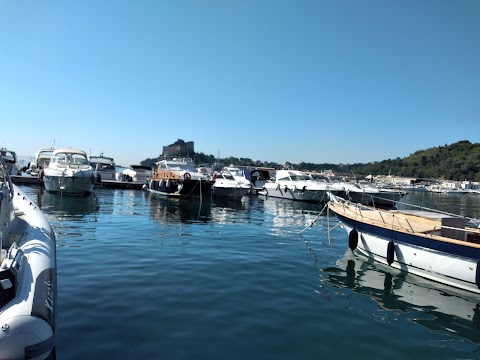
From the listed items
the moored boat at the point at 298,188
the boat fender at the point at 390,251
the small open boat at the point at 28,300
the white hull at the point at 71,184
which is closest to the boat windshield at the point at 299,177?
the moored boat at the point at 298,188

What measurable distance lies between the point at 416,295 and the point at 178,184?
27.7 m

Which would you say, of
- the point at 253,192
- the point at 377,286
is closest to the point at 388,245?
the point at 377,286

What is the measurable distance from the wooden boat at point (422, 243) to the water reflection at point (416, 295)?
294 mm

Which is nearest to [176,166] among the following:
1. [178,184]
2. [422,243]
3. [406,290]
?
[178,184]

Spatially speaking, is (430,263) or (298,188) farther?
(298,188)

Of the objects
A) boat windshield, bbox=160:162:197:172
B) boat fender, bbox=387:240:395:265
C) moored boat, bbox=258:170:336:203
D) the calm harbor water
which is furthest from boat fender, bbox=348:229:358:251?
boat windshield, bbox=160:162:197:172

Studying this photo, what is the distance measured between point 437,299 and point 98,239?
1073 centimetres

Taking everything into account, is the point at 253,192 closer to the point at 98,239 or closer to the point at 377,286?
the point at 98,239

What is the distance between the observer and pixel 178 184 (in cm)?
3450

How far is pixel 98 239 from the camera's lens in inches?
529

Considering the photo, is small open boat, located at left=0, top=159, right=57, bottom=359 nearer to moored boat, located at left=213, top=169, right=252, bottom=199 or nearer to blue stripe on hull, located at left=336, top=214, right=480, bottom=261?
blue stripe on hull, located at left=336, top=214, right=480, bottom=261

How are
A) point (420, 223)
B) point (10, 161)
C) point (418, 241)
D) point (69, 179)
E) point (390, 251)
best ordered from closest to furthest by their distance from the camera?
point (418, 241)
point (390, 251)
point (420, 223)
point (69, 179)
point (10, 161)

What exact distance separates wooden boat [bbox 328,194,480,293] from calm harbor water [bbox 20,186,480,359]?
0.39 meters

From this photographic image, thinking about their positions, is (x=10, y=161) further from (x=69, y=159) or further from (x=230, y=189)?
(x=230, y=189)
